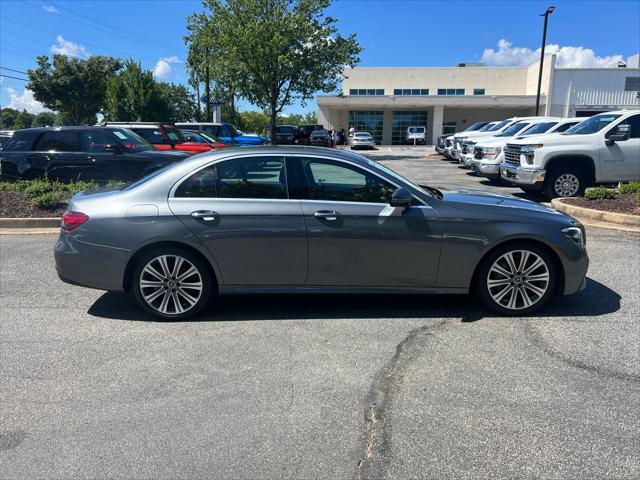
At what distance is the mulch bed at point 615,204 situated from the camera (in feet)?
30.4

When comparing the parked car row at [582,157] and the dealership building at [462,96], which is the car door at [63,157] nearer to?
the parked car row at [582,157]

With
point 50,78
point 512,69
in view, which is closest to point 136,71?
point 50,78

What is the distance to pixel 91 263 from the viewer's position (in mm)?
4695

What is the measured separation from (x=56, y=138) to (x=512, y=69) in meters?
55.2

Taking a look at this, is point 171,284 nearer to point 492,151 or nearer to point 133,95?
point 492,151

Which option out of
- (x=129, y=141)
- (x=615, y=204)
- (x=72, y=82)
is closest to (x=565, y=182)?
(x=615, y=204)

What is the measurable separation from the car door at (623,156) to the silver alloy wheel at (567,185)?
60 cm

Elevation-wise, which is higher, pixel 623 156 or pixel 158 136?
pixel 158 136

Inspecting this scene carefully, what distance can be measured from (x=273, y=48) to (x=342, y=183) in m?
23.4

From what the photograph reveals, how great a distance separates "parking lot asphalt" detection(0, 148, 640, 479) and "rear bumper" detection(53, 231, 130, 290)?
1.34 ft

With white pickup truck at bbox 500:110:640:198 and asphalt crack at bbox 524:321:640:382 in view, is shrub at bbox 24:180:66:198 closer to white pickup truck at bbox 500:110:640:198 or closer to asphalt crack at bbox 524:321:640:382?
asphalt crack at bbox 524:321:640:382

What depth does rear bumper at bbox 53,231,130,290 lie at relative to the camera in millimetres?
4648

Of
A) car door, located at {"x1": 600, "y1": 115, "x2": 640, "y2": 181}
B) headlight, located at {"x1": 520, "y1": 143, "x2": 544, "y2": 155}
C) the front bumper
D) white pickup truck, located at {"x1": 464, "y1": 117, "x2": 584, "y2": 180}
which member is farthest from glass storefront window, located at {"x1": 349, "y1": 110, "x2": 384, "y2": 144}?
car door, located at {"x1": 600, "y1": 115, "x2": 640, "y2": 181}

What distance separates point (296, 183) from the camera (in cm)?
472
